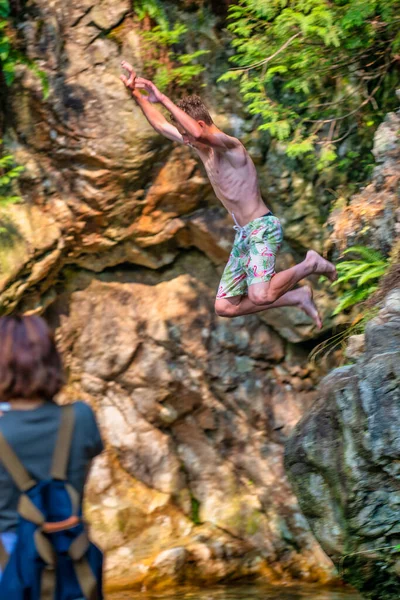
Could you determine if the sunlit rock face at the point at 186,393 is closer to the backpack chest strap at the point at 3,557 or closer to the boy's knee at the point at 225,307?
the boy's knee at the point at 225,307

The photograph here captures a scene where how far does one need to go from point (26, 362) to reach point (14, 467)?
0.38m

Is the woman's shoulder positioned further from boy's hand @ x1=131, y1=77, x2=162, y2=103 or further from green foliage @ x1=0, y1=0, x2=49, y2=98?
green foliage @ x1=0, y1=0, x2=49, y2=98

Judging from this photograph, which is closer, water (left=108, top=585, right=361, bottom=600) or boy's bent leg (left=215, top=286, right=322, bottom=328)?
boy's bent leg (left=215, top=286, right=322, bottom=328)

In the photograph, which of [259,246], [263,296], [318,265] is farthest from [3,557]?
[318,265]

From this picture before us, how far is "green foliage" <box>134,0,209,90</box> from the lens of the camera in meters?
8.67

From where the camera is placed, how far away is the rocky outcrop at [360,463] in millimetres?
5578

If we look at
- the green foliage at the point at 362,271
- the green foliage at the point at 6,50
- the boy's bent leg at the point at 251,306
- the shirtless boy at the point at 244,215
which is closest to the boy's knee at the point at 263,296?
the shirtless boy at the point at 244,215

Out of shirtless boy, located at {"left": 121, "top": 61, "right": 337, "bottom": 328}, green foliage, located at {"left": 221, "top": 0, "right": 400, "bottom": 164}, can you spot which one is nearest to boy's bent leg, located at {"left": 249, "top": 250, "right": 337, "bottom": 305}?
shirtless boy, located at {"left": 121, "top": 61, "right": 337, "bottom": 328}

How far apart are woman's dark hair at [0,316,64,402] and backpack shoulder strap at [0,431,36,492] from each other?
0.63ft

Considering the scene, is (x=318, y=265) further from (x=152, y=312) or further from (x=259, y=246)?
(x=152, y=312)

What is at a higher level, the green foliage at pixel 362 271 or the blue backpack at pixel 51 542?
the blue backpack at pixel 51 542

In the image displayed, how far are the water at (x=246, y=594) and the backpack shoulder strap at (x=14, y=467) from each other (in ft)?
19.7

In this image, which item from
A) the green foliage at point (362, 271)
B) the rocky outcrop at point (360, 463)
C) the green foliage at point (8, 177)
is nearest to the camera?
the rocky outcrop at point (360, 463)

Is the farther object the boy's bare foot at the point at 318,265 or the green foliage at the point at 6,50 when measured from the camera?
the green foliage at the point at 6,50
